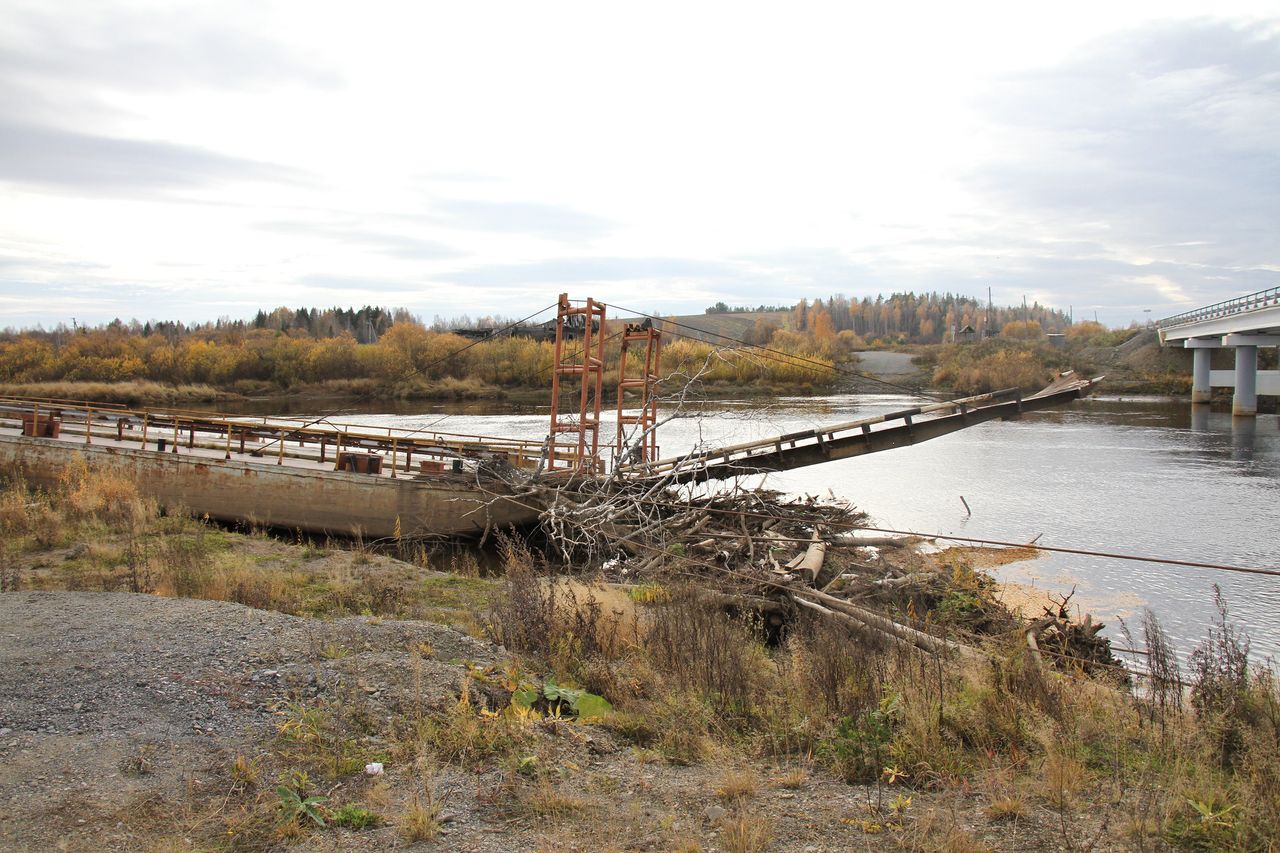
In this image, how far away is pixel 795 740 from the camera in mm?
6406

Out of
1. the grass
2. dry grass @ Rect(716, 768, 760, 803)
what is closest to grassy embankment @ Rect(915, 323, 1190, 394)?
the grass

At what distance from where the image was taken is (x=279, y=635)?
26.2 ft

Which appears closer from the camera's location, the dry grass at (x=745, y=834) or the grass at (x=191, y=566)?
the dry grass at (x=745, y=834)

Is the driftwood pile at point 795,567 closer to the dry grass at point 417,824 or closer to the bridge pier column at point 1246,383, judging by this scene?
the dry grass at point 417,824

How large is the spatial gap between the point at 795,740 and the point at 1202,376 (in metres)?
68.4

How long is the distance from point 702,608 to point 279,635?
4.49 metres

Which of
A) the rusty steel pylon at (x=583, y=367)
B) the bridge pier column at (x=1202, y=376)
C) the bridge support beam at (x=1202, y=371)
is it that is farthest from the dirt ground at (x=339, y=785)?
the bridge pier column at (x=1202, y=376)

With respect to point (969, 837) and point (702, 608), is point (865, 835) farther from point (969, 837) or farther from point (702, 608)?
point (702, 608)

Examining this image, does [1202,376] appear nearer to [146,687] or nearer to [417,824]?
[417,824]

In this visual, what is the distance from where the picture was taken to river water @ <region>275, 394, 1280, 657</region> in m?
15.3

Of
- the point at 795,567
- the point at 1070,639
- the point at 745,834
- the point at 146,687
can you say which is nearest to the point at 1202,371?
the point at 795,567

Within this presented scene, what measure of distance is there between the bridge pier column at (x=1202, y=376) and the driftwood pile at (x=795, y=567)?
5362cm

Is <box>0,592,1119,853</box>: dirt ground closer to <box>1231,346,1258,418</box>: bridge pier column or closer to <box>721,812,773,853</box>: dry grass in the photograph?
<box>721,812,773,853</box>: dry grass

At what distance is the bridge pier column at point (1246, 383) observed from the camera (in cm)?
5272
